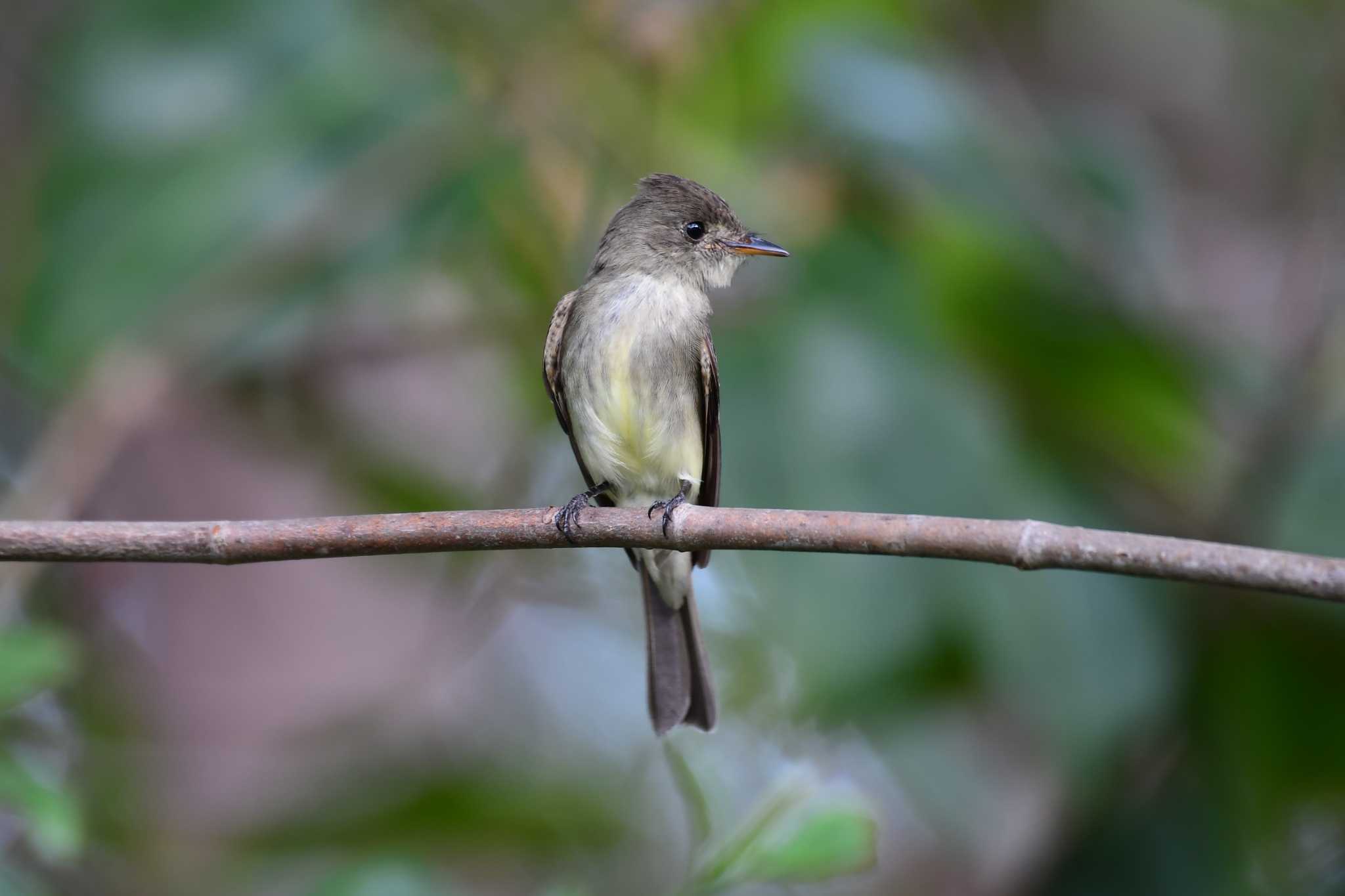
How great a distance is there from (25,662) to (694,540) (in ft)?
3.69

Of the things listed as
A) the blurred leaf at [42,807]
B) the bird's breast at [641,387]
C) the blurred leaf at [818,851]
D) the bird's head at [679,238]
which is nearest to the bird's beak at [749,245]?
the bird's head at [679,238]

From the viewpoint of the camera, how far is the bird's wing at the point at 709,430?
3.16 metres

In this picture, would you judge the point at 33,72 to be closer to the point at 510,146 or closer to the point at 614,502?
the point at 510,146

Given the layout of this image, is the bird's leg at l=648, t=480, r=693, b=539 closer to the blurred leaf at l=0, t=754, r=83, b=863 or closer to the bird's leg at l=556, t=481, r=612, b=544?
the bird's leg at l=556, t=481, r=612, b=544

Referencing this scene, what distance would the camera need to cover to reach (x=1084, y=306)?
11.9 feet

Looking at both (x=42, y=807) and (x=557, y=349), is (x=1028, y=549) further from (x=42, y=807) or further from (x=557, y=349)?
(x=557, y=349)

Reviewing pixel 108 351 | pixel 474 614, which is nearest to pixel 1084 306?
pixel 474 614

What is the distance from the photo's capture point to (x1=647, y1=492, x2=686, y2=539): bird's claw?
199cm

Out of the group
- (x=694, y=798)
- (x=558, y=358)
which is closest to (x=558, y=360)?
(x=558, y=358)

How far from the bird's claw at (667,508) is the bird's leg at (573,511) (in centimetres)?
13

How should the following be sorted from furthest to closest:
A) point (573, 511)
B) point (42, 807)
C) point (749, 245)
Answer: point (749, 245)
point (573, 511)
point (42, 807)

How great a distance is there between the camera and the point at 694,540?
1937mm

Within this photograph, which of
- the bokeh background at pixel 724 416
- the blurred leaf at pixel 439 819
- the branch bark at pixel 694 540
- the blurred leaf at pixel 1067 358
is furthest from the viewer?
the blurred leaf at pixel 439 819

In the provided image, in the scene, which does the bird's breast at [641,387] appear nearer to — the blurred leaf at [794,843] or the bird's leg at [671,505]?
the bird's leg at [671,505]
